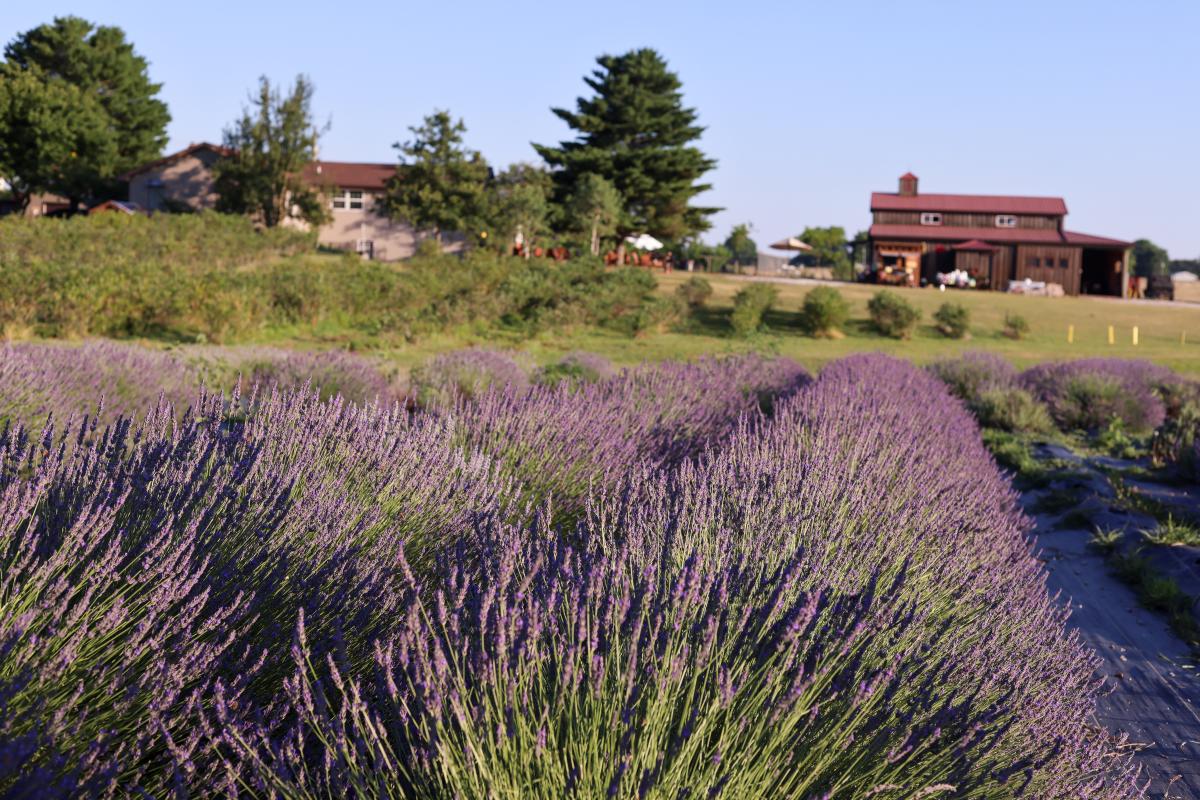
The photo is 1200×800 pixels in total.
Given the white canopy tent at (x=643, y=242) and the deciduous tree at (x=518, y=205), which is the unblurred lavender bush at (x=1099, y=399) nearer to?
the deciduous tree at (x=518, y=205)

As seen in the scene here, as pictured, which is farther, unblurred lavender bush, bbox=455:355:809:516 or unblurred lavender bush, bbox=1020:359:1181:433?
unblurred lavender bush, bbox=1020:359:1181:433

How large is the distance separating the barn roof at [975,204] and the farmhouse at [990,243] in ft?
0.14

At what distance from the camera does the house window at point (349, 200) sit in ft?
141

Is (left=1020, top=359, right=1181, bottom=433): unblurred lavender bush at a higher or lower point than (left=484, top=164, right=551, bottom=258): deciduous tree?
lower

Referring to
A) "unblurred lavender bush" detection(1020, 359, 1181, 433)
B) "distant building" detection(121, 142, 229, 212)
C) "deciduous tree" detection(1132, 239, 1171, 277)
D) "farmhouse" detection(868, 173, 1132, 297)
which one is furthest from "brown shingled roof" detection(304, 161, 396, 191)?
"deciduous tree" detection(1132, 239, 1171, 277)

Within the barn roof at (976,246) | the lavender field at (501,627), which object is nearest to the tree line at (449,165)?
the barn roof at (976,246)

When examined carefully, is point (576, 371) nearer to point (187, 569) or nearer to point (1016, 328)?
point (187, 569)

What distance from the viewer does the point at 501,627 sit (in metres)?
1.87

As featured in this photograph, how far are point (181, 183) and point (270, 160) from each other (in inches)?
406

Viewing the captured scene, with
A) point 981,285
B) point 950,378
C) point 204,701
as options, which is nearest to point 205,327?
point 950,378

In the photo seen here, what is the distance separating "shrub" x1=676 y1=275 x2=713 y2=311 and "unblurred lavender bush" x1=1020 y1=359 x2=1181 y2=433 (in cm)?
1231

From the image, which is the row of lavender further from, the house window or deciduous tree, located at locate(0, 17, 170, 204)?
deciduous tree, located at locate(0, 17, 170, 204)

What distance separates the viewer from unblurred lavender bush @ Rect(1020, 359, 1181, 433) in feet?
38.7

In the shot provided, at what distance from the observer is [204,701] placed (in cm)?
234
